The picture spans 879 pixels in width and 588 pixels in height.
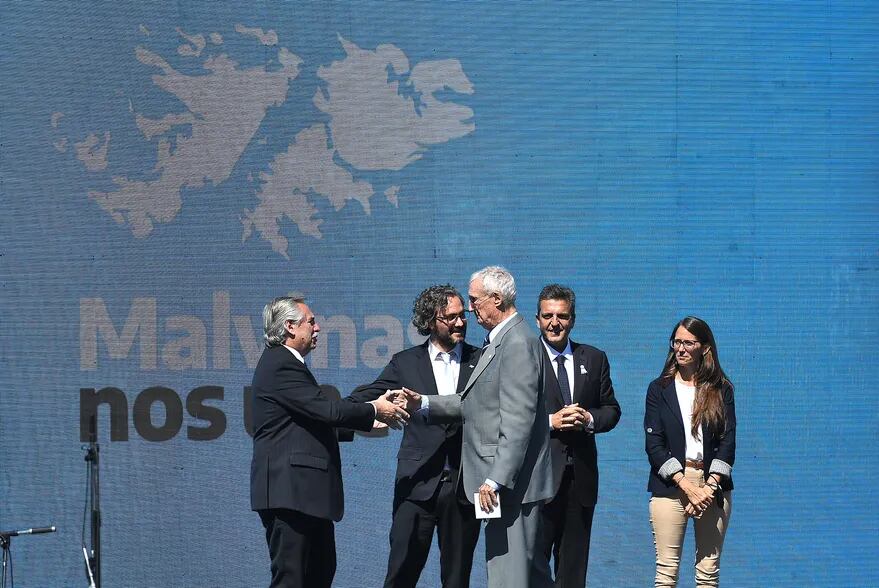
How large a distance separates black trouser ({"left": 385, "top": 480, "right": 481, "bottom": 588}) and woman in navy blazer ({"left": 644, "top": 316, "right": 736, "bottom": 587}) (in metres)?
0.85

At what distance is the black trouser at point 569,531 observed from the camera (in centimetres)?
478

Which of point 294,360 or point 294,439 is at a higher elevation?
point 294,360

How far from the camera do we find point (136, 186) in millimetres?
5723

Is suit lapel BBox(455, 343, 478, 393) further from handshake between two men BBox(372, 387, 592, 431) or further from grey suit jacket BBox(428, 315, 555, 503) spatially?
grey suit jacket BBox(428, 315, 555, 503)

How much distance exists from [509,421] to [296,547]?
100 cm

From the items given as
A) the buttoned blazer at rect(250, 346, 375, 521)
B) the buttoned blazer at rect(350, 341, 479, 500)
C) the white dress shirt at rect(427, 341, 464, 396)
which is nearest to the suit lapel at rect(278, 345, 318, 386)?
the buttoned blazer at rect(250, 346, 375, 521)

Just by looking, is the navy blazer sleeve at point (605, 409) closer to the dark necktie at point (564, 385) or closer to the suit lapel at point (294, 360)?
the dark necktie at point (564, 385)

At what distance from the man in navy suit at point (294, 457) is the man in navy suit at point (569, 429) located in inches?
35.4

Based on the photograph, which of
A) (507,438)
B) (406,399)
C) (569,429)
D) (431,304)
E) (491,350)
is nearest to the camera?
(507,438)

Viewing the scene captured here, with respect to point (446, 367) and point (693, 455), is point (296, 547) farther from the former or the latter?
point (693, 455)

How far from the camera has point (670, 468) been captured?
4.72 meters

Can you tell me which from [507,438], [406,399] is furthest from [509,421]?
[406,399]

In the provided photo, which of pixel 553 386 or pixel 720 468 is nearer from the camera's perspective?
pixel 720 468

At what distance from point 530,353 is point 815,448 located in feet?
8.69
